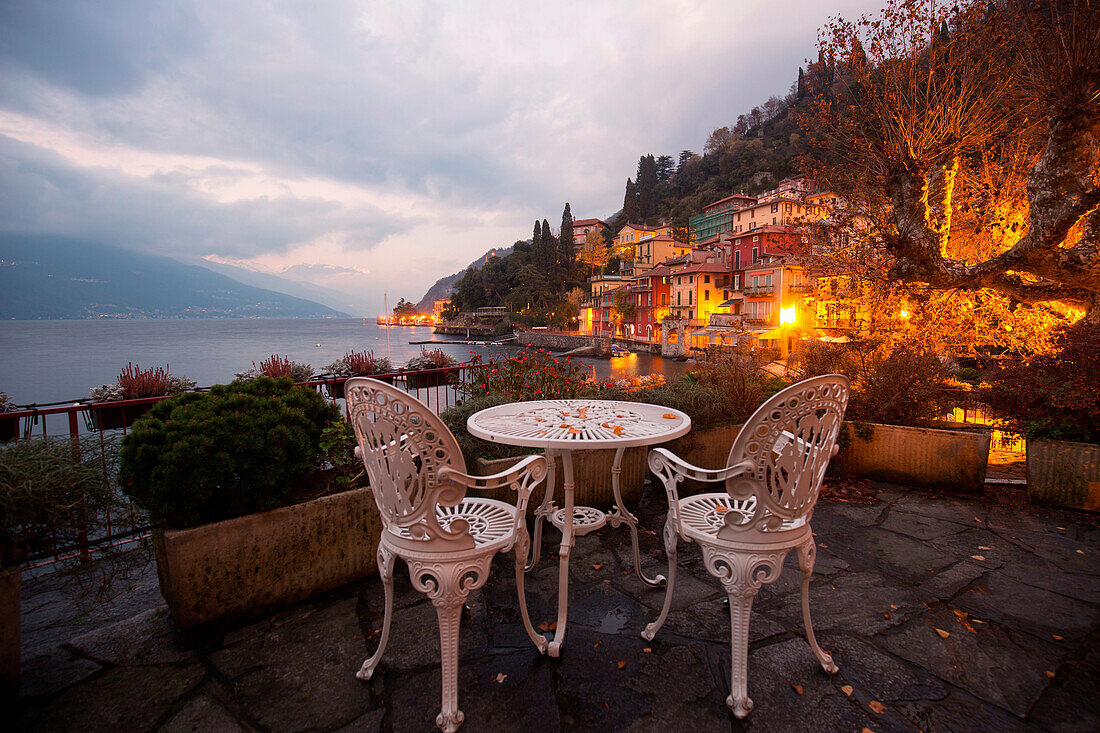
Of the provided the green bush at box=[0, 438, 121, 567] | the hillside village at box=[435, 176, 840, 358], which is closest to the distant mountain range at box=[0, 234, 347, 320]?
the hillside village at box=[435, 176, 840, 358]

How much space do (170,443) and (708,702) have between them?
2.52m

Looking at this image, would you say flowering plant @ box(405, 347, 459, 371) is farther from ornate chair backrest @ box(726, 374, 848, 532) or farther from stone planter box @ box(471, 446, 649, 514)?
ornate chair backrest @ box(726, 374, 848, 532)

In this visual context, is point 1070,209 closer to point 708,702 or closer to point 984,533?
point 984,533

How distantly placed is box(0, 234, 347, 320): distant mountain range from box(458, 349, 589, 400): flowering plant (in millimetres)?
124063

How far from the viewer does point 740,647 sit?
165 cm

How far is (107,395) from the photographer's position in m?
3.35

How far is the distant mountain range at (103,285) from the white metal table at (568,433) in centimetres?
12569

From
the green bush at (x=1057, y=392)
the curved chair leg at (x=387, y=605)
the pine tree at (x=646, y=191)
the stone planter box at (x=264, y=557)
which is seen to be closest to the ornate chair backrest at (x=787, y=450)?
the curved chair leg at (x=387, y=605)

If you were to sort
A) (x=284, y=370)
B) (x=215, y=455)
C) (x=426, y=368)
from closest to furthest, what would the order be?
(x=215, y=455) → (x=284, y=370) → (x=426, y=368)

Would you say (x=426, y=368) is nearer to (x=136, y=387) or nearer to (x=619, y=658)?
(x=136, y=387)

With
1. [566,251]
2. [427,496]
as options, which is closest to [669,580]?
[427,496]

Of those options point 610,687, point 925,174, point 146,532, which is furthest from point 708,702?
point 925,174

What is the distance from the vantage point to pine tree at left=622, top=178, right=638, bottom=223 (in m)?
65.8

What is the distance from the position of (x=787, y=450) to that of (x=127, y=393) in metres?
4.62
